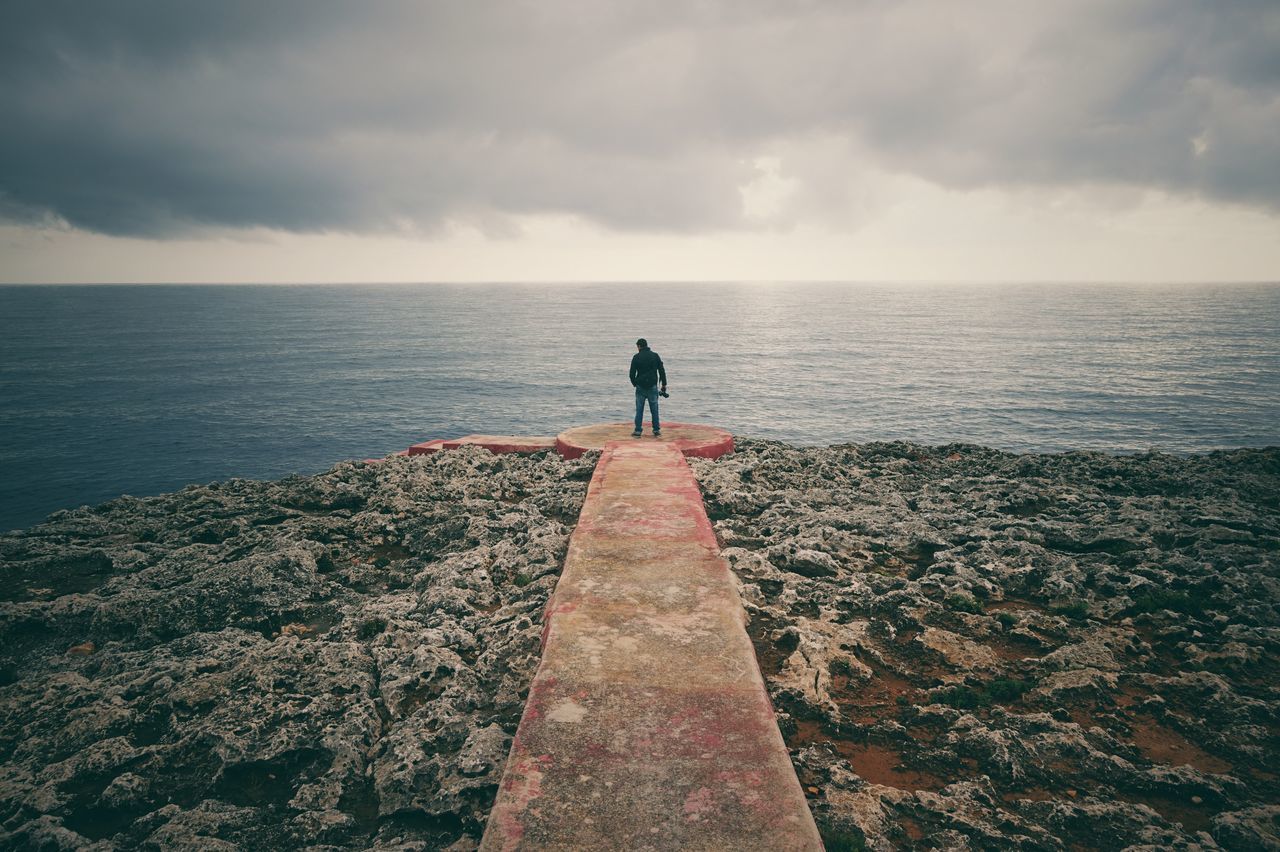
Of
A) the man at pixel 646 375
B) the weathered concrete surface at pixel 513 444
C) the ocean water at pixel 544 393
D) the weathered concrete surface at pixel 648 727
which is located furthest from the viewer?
the ocean water at pixel 544 393

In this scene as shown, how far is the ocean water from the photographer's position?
111 ft

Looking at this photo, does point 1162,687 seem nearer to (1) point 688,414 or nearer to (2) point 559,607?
(2) point 559,607

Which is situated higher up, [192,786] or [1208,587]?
[1208,587]

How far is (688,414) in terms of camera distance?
135 ft

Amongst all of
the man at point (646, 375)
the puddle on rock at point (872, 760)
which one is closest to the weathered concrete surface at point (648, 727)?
the puddle on rock at point (872, 760)

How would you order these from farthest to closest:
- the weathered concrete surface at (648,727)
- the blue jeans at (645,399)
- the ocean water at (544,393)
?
the ocean water at (544,393) < the blue jeans at (645,399) < the weathered concrete surface at (648,727)

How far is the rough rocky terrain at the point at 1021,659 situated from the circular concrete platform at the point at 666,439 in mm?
1987

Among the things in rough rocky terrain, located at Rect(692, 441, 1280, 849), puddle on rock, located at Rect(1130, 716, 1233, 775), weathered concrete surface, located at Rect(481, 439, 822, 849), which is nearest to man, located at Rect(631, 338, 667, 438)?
rough rocky terrain, located at Rect(692, 441, 1280, 849)

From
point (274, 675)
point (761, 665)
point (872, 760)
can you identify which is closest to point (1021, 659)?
point (872, 760)

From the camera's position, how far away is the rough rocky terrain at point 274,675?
14.8 feet

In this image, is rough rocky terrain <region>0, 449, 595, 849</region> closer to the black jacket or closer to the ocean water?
the black jacket

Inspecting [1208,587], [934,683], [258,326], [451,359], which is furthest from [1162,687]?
[258,326]

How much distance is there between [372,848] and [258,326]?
13229 centimetres

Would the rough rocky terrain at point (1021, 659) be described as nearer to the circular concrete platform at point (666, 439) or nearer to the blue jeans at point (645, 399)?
the circular concrete platform at point (666, 439)
